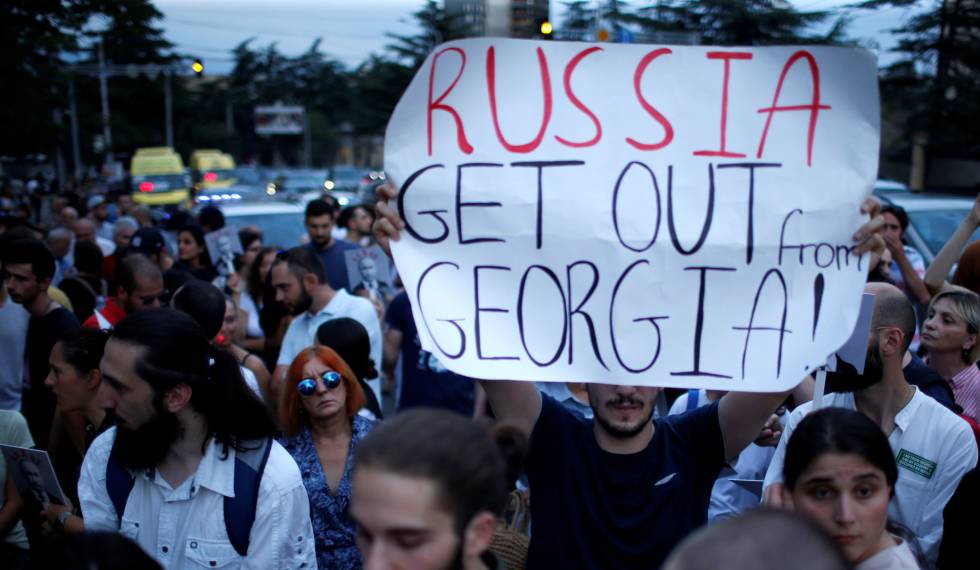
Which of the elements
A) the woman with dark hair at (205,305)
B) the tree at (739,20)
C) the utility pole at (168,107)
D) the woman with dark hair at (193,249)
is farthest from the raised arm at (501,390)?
the utility pole at (168,107)

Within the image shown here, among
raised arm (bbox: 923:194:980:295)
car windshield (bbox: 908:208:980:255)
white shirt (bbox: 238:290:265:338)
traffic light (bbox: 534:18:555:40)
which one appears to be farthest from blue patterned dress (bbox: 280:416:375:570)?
traffic light (bbox: 534:18:555:40)

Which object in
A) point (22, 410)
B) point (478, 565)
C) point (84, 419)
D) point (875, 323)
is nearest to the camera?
point (478, 565)

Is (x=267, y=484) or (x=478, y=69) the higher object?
(x=478, y=69)

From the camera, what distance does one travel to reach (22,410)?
5898 mm

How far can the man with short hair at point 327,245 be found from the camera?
27.5 feet

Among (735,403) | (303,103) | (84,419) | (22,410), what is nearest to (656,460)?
(735,403)

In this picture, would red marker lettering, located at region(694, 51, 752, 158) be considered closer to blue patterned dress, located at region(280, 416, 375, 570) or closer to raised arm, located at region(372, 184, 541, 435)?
raised arm, located at region(372, 184, 541, 435)

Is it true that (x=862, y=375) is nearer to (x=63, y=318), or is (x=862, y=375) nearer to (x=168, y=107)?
(x=63, y=318)

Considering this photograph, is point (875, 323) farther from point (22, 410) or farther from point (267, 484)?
point (22, 410)

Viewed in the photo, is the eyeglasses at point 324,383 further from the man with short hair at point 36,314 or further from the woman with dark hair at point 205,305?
the man with short hair at point 36,314

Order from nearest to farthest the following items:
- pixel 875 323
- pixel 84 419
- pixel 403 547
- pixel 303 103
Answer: pixel 403 547 → pixel 875 323 → pixel 84 419 → pixel 303 103

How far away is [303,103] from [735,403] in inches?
3882

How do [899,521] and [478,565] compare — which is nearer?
[478,565]

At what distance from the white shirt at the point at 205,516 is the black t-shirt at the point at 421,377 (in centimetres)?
345
